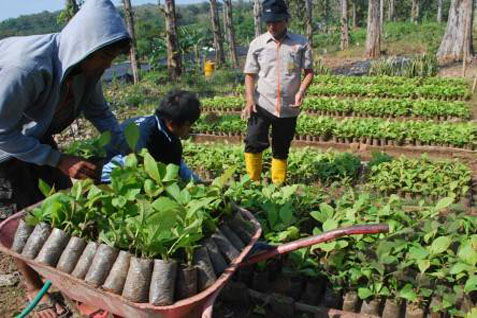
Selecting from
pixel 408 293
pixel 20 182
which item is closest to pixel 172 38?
pixel 20 182

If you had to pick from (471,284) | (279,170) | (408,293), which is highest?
(471,284)

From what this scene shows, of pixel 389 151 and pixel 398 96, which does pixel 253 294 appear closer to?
pixel 389 151

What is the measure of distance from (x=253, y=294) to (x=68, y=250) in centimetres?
A: 122

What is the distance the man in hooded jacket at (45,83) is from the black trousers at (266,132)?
2.27 metres

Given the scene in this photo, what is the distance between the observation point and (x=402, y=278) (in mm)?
2480

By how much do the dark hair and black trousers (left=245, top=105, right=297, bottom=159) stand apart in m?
1.88

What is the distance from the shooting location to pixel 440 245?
246 cm

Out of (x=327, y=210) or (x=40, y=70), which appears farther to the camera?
(x=327, y=210)

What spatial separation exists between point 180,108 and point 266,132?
2.04m

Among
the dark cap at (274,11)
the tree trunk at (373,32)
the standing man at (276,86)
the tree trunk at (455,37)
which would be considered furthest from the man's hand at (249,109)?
the tree trunk at (373,32)

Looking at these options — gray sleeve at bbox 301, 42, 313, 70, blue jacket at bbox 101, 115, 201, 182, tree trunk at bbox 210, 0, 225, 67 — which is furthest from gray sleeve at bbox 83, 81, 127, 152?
tree trunk at bbox 210, 0, 225, 67

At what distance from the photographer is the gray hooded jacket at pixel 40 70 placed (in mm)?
2148

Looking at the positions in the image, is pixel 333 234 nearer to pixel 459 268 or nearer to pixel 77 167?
pixel 459 268

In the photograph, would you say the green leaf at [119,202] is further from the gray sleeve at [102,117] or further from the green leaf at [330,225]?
the green leaf at [330,225]
